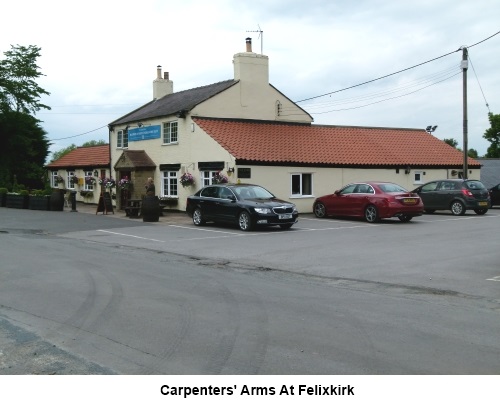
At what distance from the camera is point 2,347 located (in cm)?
639

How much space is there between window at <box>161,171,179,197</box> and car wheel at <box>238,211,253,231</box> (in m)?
10.8

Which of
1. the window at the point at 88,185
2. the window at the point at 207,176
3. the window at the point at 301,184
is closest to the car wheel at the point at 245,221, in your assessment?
the window at the point at 207,176

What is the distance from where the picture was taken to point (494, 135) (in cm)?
7381

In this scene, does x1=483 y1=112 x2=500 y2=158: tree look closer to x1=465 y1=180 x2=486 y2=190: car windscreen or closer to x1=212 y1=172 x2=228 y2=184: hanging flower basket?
x1=465 y1=180 x2=486 y2=190: car windscreen

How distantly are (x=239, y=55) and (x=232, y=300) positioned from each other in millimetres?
24226

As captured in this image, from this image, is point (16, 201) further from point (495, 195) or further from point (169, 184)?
point (495, 195)

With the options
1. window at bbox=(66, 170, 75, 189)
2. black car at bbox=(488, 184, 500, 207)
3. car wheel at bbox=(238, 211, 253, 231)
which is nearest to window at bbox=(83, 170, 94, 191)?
window at bbox=(66, 170, 75, 189)

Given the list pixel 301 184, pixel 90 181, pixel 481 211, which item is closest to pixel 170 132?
pixel 301 184

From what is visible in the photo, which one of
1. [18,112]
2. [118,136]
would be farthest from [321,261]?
[18,112]

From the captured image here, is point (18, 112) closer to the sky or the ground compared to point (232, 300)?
closer to the sky

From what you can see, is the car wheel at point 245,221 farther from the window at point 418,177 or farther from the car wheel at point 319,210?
the window at point 418,177

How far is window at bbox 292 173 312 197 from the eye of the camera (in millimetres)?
29172

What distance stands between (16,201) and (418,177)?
23.6 m

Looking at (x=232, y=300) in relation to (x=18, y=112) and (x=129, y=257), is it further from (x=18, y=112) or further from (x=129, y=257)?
(x=18, y=112)
